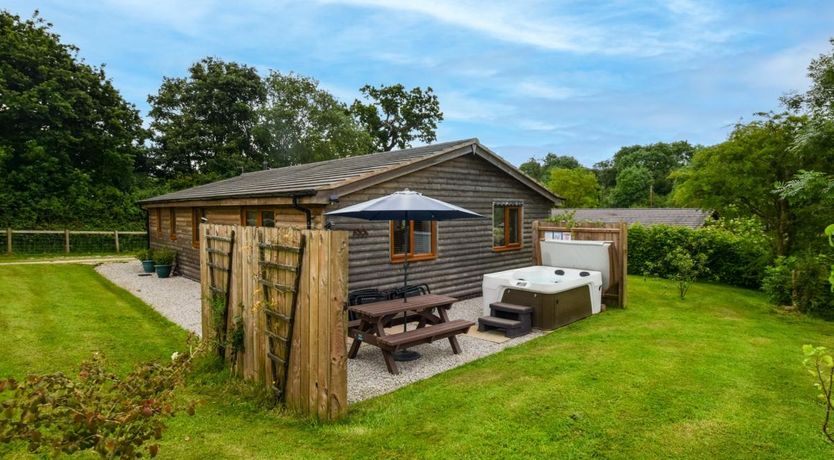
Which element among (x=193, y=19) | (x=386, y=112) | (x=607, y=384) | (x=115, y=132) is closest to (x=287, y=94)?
(x=386, y=112)

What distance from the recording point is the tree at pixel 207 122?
29.3m

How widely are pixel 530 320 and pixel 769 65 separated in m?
8.71

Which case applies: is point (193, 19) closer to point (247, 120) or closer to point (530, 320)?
point (530, 320)

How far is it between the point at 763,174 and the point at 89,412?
12.1m

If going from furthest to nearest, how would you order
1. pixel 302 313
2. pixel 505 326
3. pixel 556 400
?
1. pixel 505 326
2. pixel 556 400
3. pixel 302 313

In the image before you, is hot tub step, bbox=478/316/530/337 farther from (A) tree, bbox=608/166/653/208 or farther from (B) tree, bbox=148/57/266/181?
(A) tree, bbox=608/166/653/208

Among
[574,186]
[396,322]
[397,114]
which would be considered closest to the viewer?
[396,322]

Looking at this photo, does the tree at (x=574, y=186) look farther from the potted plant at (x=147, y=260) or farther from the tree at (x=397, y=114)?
the potted plant at (x=147, y=260)

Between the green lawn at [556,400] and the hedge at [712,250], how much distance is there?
15.8 ft

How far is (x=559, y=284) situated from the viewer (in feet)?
25.3

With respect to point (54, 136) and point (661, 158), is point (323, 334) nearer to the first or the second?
point (54, 136)

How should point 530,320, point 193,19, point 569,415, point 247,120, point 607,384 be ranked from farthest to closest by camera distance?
point 247,120 → point 193,19 → point 530,320 → point 607,384 → point 569,415

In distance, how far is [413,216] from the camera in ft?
21.3

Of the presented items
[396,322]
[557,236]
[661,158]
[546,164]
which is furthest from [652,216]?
[546,164]
